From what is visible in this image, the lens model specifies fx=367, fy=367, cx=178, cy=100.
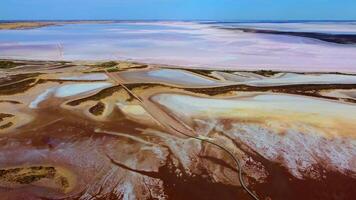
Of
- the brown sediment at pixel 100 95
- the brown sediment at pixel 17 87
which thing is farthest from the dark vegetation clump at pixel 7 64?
the brown sediment at pixel 100 95

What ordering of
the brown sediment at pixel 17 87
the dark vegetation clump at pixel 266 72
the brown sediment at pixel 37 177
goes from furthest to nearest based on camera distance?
the dark vegetation clump at pixel 266 72 → the brown sediment at pixel 17 87 → the brown sediment at pixel 37 177

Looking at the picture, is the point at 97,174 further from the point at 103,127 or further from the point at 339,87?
the point at 339,87

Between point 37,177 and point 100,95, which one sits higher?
point 37,177

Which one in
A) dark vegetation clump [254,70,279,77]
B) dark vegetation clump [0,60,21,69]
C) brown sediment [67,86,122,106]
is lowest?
dark vegetation clump [0,60,21,69]

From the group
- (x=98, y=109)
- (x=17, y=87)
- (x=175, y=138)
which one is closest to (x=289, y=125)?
(x=175, y=138)

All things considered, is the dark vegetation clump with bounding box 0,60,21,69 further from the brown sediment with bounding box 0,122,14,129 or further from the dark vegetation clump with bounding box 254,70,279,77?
the dark vegetation clump with bounding box 254,70,279,77

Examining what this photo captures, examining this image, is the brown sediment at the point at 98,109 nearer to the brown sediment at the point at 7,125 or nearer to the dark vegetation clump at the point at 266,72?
the brown sediment at the point at 7,125

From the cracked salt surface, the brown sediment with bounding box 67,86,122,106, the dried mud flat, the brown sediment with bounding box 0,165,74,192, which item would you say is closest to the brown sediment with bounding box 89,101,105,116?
the dried mud flat

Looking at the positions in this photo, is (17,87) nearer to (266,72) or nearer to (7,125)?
(7,125)
